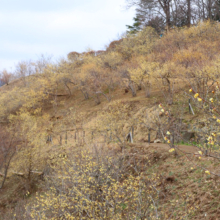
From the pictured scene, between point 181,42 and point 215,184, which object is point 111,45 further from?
point 215,184

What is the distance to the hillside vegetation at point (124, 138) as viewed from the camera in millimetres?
7895

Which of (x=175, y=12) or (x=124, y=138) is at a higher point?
(x=175, y=12)

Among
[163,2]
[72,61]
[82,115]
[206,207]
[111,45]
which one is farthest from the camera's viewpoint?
[111,45]

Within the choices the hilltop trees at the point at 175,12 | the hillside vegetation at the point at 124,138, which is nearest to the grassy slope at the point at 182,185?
the hillside vegetation at the point at 124,138

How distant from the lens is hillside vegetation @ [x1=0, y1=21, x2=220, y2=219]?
25.9 feet

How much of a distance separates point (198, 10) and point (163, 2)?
7742mm

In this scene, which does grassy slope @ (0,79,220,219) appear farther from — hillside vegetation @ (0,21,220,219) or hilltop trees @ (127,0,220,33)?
hilltop trees @ (127,0,220,33)

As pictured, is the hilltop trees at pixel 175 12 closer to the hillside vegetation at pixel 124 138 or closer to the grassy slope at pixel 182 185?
the hillside vegetation at pixel 124 138

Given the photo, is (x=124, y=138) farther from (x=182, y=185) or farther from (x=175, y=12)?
(x=175, y=12)

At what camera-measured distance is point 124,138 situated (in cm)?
1374

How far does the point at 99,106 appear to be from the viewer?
98.6ft

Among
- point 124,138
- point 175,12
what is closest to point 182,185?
point 124,138

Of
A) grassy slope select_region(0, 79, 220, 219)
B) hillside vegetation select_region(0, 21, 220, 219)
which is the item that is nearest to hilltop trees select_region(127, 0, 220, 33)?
Result: hillside vegetation select_region(0, 21, 220, 219)

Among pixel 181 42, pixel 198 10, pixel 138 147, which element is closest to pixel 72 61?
pixel 181 42
